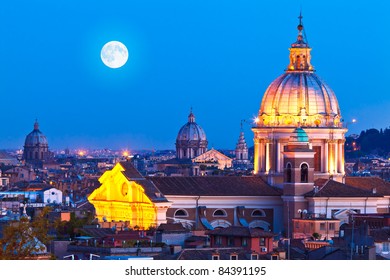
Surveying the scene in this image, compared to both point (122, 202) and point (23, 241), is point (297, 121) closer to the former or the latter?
point (122, 202)

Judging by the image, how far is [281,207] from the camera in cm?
7669

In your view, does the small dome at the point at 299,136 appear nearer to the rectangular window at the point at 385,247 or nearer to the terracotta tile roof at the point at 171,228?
the terracotta tile roof at the point at 171,228

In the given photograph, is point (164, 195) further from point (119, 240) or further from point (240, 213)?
point (119, 240)

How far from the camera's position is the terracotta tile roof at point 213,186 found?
75.9 m

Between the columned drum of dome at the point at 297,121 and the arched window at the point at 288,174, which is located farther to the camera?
the columned drum of dome at the point at 297,121

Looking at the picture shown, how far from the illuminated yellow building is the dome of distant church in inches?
234

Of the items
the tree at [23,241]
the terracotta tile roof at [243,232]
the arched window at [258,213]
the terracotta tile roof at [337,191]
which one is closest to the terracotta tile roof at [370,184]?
the terracotta tile roof at [337,191]

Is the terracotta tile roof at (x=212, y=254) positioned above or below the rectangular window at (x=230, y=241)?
below

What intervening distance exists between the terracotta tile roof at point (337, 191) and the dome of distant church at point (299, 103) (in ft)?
9.91

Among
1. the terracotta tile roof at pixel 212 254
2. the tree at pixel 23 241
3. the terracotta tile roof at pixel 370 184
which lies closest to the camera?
the tree at pixel 23 241

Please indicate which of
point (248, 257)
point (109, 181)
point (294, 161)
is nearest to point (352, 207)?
point (294, 161)

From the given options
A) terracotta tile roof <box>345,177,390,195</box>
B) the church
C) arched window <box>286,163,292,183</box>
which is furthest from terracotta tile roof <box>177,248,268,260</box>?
terracotta tile roof <box>345,177,390,195</box>

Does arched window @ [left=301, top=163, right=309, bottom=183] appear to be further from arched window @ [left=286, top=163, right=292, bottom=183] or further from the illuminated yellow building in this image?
the illuminated yellow building

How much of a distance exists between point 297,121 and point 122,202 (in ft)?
24.9
